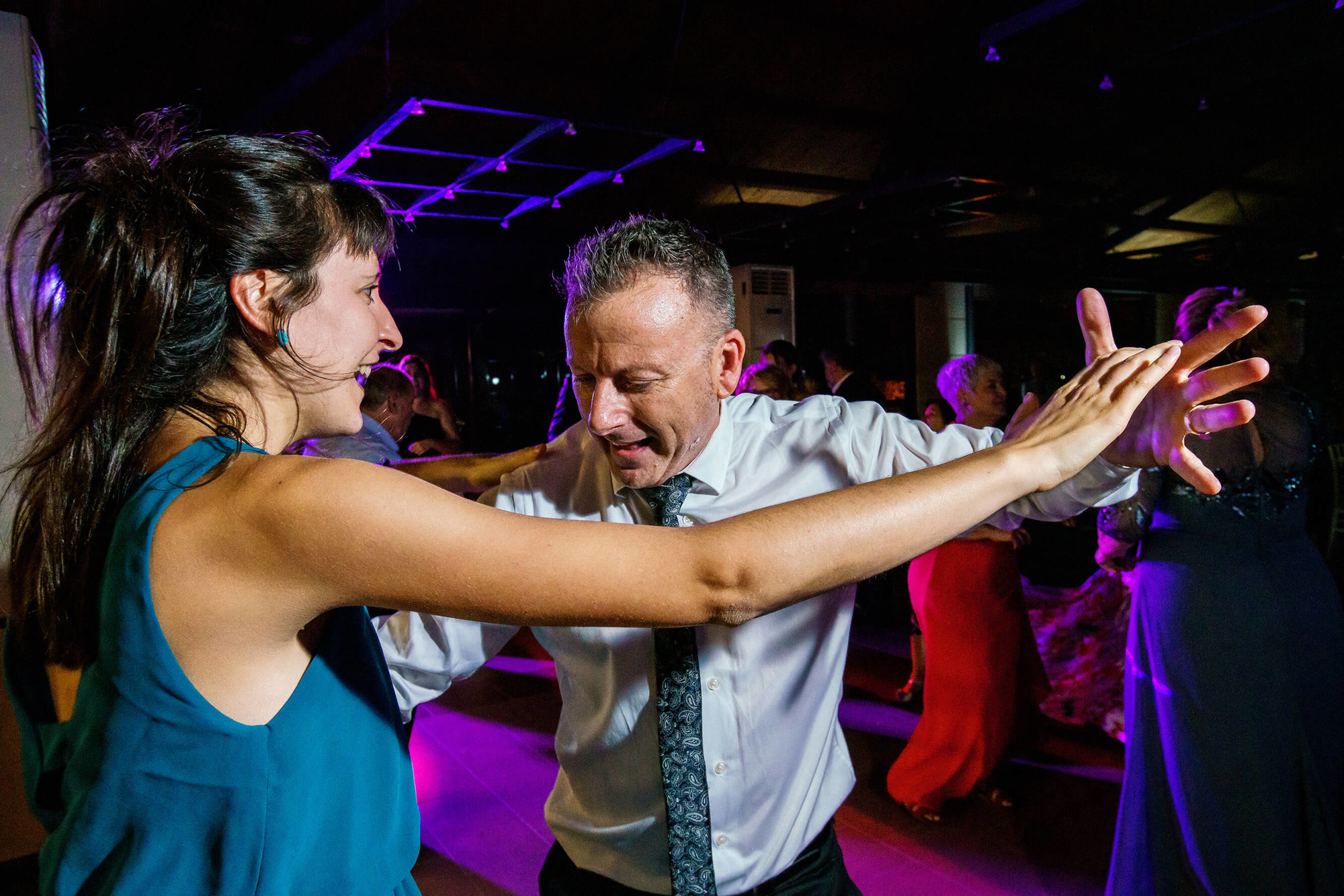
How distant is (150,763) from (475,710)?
4.13 m

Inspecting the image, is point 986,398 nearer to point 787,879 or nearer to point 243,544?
point 787,879

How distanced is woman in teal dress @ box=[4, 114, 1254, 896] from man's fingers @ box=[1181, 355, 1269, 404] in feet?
0.87

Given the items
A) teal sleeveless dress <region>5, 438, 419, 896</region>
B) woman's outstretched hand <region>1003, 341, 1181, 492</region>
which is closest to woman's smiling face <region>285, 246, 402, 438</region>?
teal sleeveless dress <region>5, 438, 419, 896</region>

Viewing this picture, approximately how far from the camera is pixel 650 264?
1.35 meters

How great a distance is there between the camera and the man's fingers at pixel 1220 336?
1.06 metres

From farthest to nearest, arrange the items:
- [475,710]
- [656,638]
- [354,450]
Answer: [475,710] → [354,450] → [656,638]

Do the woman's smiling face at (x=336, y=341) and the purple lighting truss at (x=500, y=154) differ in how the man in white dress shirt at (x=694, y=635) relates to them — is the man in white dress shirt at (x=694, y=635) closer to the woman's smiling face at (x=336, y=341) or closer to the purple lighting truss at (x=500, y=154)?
the woman's smiling face at (x=336, y=341)

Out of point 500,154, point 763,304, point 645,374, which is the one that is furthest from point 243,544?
point 763,304

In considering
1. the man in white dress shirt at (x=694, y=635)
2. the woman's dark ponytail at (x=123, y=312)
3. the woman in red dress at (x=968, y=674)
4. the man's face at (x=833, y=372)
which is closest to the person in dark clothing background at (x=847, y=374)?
the man's face at (x=833, y=372)

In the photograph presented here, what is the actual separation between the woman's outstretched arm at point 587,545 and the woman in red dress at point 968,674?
2569 mm

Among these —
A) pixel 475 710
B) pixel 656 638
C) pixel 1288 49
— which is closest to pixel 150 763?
pixel 656 638

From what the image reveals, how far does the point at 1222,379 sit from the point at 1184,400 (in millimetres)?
59

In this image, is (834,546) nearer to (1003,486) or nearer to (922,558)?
(1003,486)

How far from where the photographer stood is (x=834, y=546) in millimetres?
889
